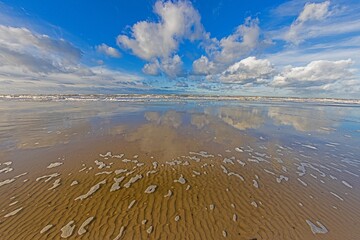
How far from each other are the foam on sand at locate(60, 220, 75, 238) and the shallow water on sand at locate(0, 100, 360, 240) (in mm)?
27

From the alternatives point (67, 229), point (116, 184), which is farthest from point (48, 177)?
point (67, 229)

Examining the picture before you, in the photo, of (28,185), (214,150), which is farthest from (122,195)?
(214,150)

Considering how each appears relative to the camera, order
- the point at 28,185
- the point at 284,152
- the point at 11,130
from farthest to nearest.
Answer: the point at 11,130
the point at 284,152
the point at 28,185

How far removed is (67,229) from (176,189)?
3.35 metres

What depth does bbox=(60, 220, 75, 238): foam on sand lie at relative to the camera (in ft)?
14.4

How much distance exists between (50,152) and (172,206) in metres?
7.94

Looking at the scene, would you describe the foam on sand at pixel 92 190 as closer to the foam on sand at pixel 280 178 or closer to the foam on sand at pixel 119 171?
the foam on sand at pixel 119 171

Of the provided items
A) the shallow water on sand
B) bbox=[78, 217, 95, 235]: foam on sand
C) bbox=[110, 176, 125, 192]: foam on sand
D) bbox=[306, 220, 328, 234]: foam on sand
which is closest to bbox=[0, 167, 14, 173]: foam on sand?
the shallow water on sand

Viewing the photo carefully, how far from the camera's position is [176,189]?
21.2 feet

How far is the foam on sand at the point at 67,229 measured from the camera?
438 centimetres

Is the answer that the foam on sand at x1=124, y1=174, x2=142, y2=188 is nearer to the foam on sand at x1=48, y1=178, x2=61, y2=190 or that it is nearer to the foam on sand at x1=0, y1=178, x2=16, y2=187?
the foam on sand at x1=48, y1=178, x2=61, y2=190

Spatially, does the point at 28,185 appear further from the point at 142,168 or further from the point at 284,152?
the point at 284,152

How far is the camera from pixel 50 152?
9.62 m

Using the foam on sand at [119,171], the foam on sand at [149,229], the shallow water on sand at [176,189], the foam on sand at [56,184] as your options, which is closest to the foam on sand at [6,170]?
the shallow water on sand at [176,189]
